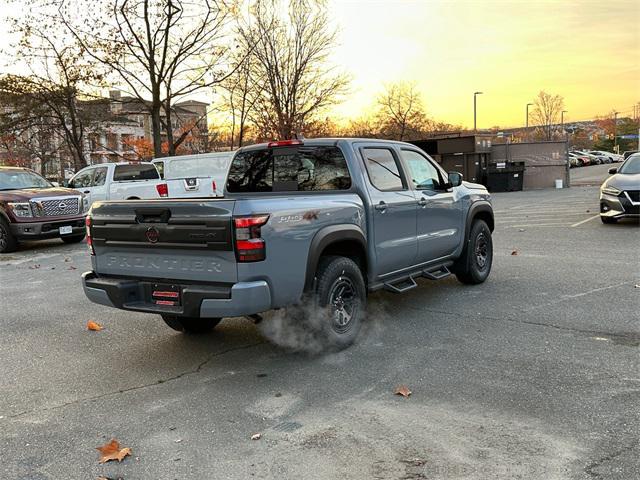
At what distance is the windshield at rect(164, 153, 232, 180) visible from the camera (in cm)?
1599

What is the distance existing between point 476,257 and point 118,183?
11144 mm

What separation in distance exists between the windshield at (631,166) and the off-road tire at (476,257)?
6.89 m

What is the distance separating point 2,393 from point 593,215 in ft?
47.4

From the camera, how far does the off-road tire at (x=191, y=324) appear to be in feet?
18.1

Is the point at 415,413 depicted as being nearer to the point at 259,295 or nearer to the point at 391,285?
the point at 259,295

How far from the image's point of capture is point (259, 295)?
409 centimetres

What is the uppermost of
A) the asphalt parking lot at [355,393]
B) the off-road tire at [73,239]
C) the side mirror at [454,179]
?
the side mirror at [454,179]

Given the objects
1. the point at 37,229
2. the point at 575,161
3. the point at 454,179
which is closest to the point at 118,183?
the point at 37,229

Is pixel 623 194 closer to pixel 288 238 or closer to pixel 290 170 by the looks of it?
pixel 290 170

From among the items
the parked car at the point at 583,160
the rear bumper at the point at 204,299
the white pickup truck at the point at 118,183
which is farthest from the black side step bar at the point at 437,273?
the parked car at the point at 583,160

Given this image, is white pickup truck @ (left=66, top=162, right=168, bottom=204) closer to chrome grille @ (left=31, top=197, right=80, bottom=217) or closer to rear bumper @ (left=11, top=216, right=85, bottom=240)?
chrome grille @ (left=31, top=197, right=80, bottom=217)

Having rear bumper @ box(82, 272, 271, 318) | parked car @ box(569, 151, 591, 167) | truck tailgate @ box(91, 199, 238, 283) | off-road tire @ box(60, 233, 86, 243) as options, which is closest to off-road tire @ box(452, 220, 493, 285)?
rear bumper @ box(82, 272, 271, 318)

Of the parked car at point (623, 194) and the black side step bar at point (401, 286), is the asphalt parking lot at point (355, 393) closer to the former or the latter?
the black side step bar at point (401, 286)

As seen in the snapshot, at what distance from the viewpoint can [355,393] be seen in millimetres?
4027
